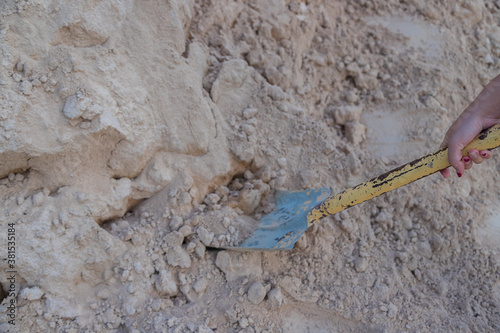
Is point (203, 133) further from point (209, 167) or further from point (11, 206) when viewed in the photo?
point (11, 206)

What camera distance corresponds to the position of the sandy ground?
1752 mm

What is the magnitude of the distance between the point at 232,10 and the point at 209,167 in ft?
3.07

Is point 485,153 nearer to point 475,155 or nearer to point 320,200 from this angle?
point 475,155

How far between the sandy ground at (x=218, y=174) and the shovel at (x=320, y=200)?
0.24 feet

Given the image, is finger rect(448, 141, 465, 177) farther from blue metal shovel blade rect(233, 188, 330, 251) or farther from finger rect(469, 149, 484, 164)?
blue metal shovel blade rect(233, 188, 330, 251)

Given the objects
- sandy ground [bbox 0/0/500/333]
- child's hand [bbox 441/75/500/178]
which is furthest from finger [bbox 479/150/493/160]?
sandy ground [bbox 0/0/500/333]

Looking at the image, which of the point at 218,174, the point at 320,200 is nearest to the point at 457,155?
the point at 320,200

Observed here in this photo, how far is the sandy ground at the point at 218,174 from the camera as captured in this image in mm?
1752

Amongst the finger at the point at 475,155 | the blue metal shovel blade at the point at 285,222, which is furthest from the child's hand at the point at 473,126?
the blue metal shovel blade at the point at 285,222

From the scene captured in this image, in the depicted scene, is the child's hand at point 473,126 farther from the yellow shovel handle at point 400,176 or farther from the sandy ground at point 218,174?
the sandy ground at point 218,174

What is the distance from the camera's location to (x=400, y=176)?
1711mm

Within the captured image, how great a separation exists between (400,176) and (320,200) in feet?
1.58

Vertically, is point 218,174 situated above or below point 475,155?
below

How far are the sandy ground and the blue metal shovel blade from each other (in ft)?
0.21
